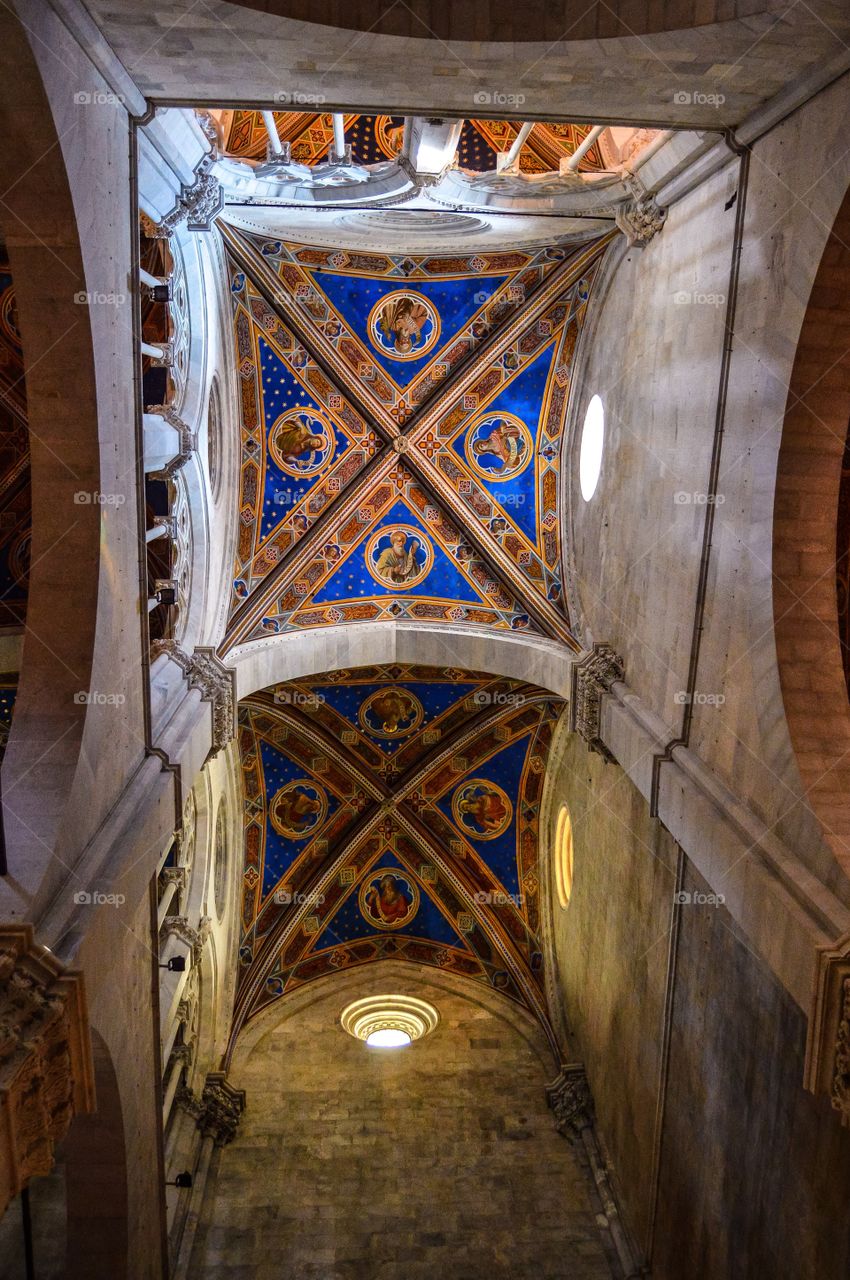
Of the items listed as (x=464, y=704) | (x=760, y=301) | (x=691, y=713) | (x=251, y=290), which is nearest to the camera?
(x=760, y=301)

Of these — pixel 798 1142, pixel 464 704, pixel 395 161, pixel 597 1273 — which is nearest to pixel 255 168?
pixel 395 161

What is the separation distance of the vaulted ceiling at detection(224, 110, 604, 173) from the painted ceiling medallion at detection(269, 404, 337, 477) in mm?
3590

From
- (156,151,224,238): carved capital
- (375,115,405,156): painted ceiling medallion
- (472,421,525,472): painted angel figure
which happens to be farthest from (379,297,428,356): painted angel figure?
(156,151,224,238): carved capital

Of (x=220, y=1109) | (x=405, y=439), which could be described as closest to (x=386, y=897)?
(x=220, y=1109)

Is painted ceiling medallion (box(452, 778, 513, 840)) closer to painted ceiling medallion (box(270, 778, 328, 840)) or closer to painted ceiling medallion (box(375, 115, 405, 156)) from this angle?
painted ceiling medallion (box(270, 778, 328, 840))

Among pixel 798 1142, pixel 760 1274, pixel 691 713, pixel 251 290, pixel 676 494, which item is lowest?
pixel 760 1274

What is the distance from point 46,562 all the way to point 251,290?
21.4 feet

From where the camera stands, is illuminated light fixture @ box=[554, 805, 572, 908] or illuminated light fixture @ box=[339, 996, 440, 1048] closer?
illuminated light fixture @ box=[554, 805, 572, 908]

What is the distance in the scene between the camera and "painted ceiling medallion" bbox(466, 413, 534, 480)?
45.0ft

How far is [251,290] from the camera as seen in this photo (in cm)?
1245

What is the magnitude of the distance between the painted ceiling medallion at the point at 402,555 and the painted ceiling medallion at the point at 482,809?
3.61 m

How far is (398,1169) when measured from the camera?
1227 cm

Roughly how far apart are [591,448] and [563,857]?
5.83 meters

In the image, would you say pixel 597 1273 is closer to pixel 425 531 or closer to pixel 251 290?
pixel 425 531
